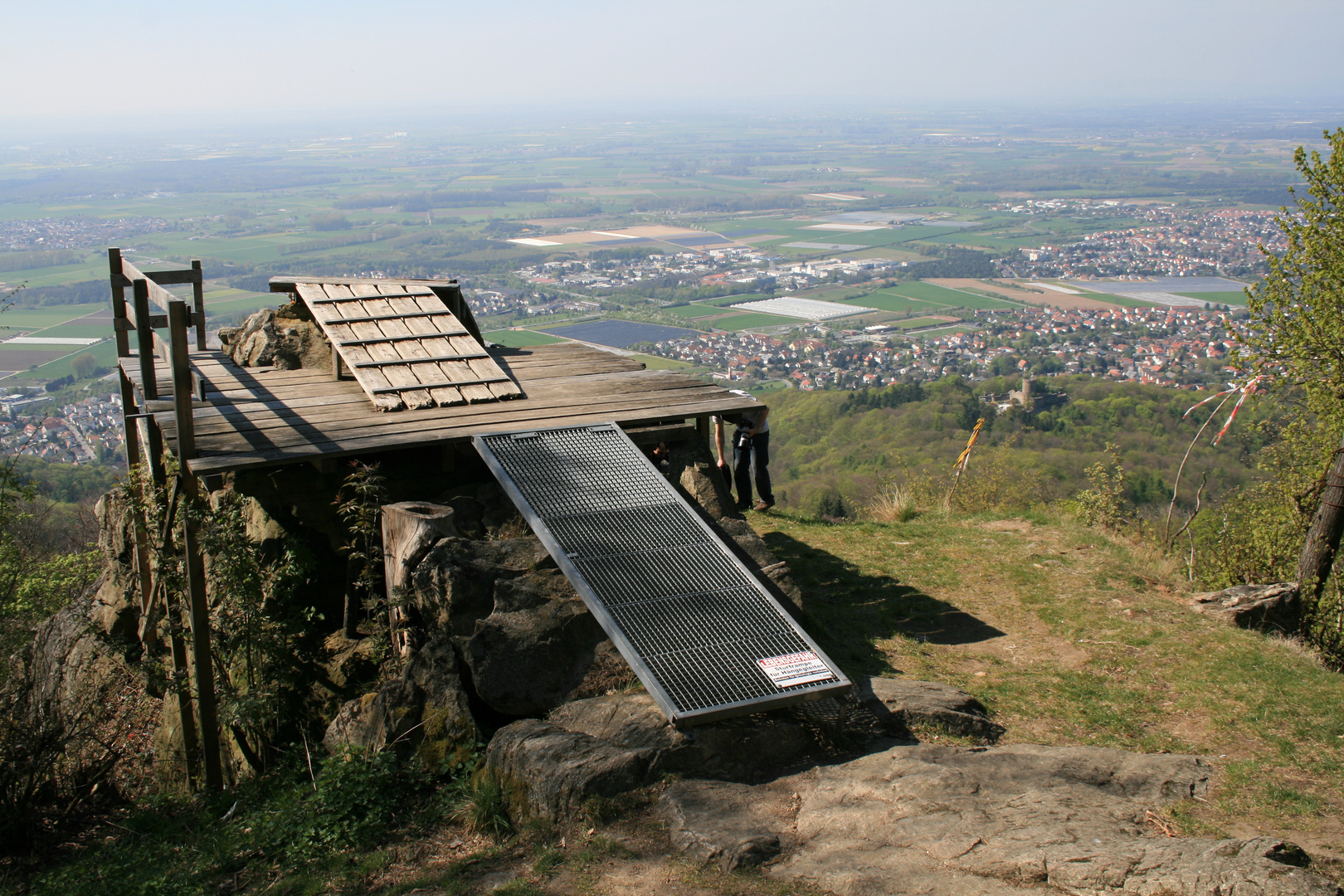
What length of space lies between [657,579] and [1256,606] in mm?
6128

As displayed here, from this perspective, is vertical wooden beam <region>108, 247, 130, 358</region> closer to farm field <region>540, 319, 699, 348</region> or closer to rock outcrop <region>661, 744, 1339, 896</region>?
rock outcrop <region>661, 744, 1339, 896</region>

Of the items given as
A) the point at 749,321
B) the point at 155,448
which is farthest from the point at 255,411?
the point at 749,321

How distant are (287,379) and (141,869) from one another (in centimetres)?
540

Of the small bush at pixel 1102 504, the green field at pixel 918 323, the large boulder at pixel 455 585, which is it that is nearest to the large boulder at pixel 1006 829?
the large boulder at pixel 455 585

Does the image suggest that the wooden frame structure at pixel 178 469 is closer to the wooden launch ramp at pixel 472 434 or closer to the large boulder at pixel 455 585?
the wooden launch ramp at pixel 472 434

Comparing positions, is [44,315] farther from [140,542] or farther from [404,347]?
[404,347]

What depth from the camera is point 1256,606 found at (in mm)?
8367

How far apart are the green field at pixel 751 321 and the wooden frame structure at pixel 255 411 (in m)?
57.4

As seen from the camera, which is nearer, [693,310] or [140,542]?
[140,542]

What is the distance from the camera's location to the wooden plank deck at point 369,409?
6.77 m

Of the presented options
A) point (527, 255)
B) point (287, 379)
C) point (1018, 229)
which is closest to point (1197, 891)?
point (287, 379)

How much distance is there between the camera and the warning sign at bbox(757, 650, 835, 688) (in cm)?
506

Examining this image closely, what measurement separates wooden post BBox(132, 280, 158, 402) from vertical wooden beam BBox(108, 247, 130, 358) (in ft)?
2.79

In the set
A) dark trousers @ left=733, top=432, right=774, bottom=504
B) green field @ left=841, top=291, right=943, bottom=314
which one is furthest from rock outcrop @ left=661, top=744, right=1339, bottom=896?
green field @ left=841, top=291, right=943, bottom=314
